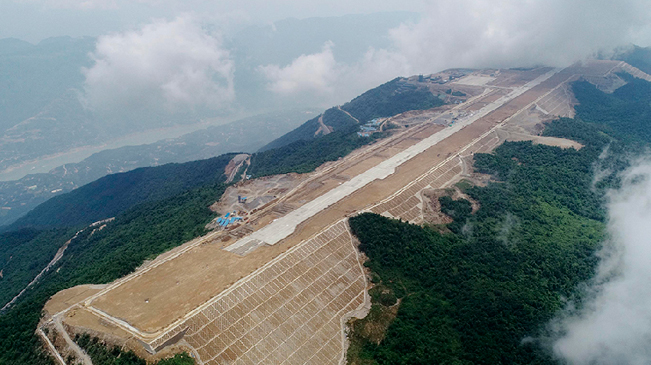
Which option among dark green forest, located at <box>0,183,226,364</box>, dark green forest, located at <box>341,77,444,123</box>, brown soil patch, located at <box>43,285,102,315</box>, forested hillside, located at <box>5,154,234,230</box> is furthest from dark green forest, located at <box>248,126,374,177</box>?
brown soil patch, located at <box>43,285,102,315</box>

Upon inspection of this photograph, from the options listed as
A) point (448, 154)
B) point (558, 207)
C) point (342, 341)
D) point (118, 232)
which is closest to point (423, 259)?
point (342, 341)

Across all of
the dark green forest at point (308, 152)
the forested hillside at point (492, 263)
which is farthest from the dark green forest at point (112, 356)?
the dark green forest at point (308, 152)

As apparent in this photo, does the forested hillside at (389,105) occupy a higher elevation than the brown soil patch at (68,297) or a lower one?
lower

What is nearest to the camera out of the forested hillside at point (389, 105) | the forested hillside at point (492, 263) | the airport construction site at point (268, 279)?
the airport construction site at point (268, 279)

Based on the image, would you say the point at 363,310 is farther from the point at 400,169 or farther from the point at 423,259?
the point at 400,169

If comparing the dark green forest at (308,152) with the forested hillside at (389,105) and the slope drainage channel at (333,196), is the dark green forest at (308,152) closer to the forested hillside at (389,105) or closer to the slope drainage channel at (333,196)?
the slope drainage channel at (333,196)
